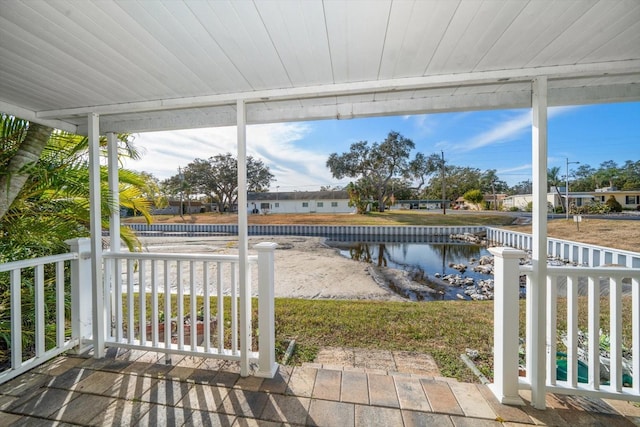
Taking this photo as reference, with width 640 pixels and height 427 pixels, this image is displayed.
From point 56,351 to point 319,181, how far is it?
11.4m

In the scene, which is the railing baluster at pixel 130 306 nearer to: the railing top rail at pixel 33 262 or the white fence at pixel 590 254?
the railing top rail at pixel 33 262

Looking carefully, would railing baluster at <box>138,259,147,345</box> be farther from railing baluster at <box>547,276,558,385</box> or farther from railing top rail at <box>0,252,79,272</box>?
railing baluster at <box>547,276,558,385</box>

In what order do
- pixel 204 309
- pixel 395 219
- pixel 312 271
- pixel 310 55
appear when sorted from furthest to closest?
pixel 395 219
pixel 312 271
pixel 204 309
pixel 310 55

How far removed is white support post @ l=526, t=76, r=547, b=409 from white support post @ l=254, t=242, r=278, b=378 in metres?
1.81

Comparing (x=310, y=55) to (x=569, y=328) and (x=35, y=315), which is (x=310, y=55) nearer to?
(x=569, y=328)

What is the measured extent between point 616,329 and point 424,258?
8.73 metres

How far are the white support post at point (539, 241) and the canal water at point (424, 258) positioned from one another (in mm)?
4696

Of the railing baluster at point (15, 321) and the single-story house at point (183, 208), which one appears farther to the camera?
the single-story house at point (183, 208)

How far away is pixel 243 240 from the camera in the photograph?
1.99 meters

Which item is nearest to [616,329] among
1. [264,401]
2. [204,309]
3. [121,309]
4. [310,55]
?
[264,401]

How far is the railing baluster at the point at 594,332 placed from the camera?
167cm

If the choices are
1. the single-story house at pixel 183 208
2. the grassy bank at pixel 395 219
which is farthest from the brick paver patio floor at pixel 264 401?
the grassy bank at pixel 395 219

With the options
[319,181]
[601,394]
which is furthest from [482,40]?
[319,181]

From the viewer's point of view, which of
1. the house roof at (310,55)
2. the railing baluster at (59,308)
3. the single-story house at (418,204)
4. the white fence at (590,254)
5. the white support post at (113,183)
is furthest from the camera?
the single-story house at (418,204)
